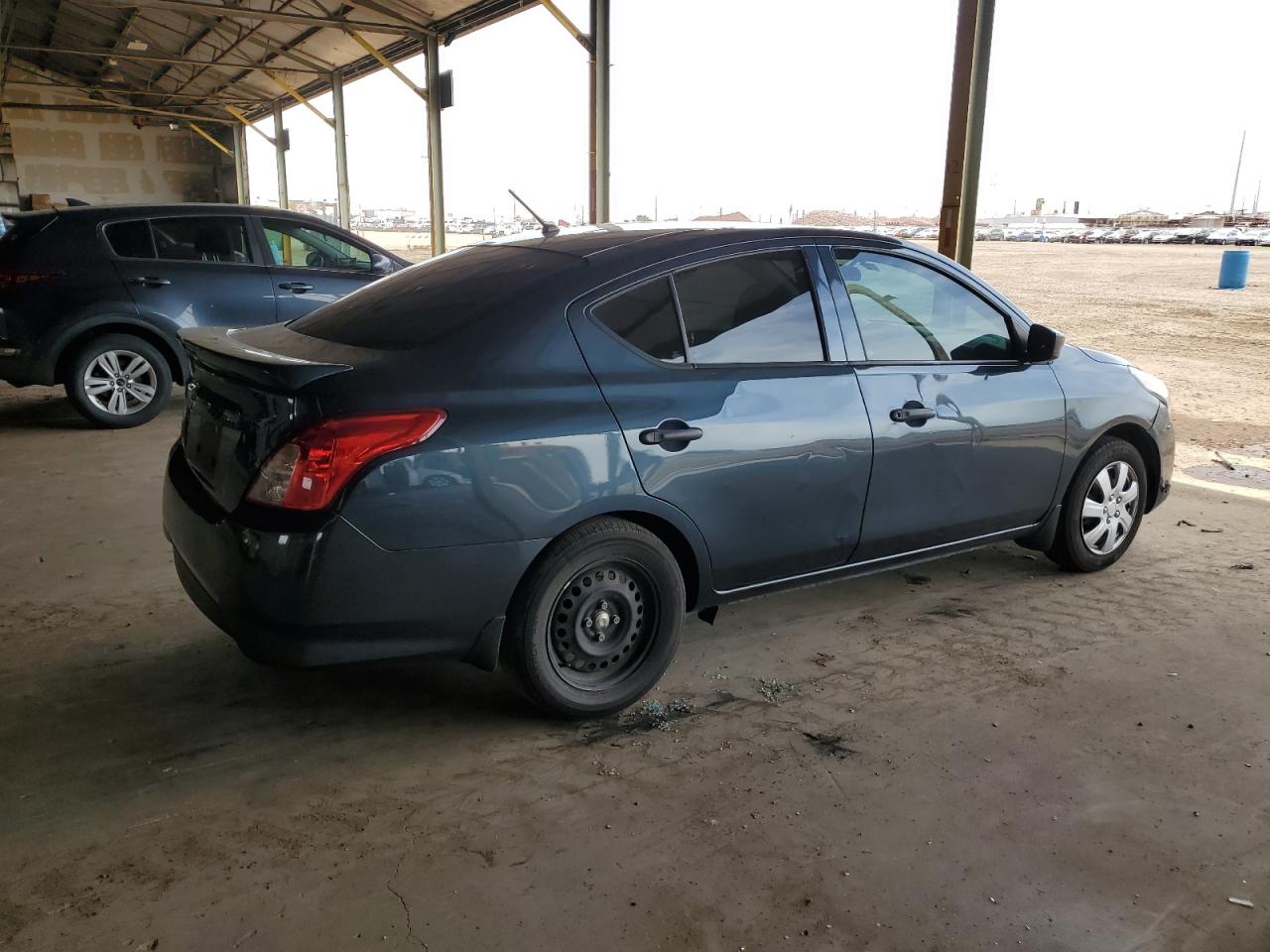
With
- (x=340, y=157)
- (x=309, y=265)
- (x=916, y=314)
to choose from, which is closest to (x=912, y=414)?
(x=916, y=314)

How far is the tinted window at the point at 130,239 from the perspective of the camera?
700 centimetres

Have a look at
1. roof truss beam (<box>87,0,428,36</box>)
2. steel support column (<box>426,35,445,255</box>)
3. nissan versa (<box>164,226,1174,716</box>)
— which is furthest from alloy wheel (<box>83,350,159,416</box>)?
roof truss beam (<box>87,0,428,36</box>)

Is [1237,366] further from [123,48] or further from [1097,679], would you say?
[123,48]

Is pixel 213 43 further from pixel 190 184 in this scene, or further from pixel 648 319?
pixel 648 319

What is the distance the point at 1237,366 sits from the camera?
429 inches

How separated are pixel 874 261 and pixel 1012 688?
1.60m

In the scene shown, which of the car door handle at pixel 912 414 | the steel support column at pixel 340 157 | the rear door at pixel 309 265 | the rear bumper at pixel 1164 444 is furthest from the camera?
the steel support column at pixel 340 157

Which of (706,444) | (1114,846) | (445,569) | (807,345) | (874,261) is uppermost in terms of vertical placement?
(874,261)

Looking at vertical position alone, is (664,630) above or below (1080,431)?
below

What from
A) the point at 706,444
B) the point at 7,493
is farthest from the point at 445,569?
the point at 7,493

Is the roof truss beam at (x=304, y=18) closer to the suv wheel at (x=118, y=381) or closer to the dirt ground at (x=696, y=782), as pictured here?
the suv wheel at (x=118, y=381)

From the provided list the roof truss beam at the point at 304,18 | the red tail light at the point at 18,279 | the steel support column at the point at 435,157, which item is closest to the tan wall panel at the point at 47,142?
the roof truss beam at the point at 304,18

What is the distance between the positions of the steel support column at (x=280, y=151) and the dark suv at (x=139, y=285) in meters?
21.6

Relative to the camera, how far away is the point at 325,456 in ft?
8.18
